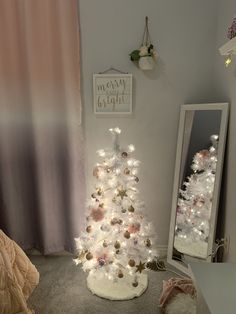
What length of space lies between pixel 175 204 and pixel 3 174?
1.49 metres

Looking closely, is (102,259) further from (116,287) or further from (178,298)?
(178,298)

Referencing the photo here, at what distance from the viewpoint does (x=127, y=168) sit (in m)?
2.17

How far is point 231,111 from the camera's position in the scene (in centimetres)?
206

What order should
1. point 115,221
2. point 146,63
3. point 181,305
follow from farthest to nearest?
point 146,63 → point 115,221 → point 181,305

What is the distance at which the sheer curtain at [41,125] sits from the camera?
2203 mm

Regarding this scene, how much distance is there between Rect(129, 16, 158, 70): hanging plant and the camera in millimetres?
2193

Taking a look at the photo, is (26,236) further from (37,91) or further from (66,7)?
(66,7)

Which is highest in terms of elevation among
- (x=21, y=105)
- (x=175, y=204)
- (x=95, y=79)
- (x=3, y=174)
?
(x=95, y=79)

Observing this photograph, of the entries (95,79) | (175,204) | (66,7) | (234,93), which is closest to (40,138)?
(95,79)

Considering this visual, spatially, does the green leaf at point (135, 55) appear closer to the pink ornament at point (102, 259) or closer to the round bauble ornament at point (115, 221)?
the round bauble ornament at point (115, 221)

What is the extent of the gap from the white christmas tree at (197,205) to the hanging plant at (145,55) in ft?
2.47

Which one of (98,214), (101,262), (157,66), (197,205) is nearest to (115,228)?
(98,214)

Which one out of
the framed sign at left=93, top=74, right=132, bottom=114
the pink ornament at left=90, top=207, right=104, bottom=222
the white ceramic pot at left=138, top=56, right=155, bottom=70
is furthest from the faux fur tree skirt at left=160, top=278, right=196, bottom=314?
the white ceramic pot at left=138, top=56, right=155, bottom=70

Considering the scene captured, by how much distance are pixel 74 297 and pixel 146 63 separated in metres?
1.86
